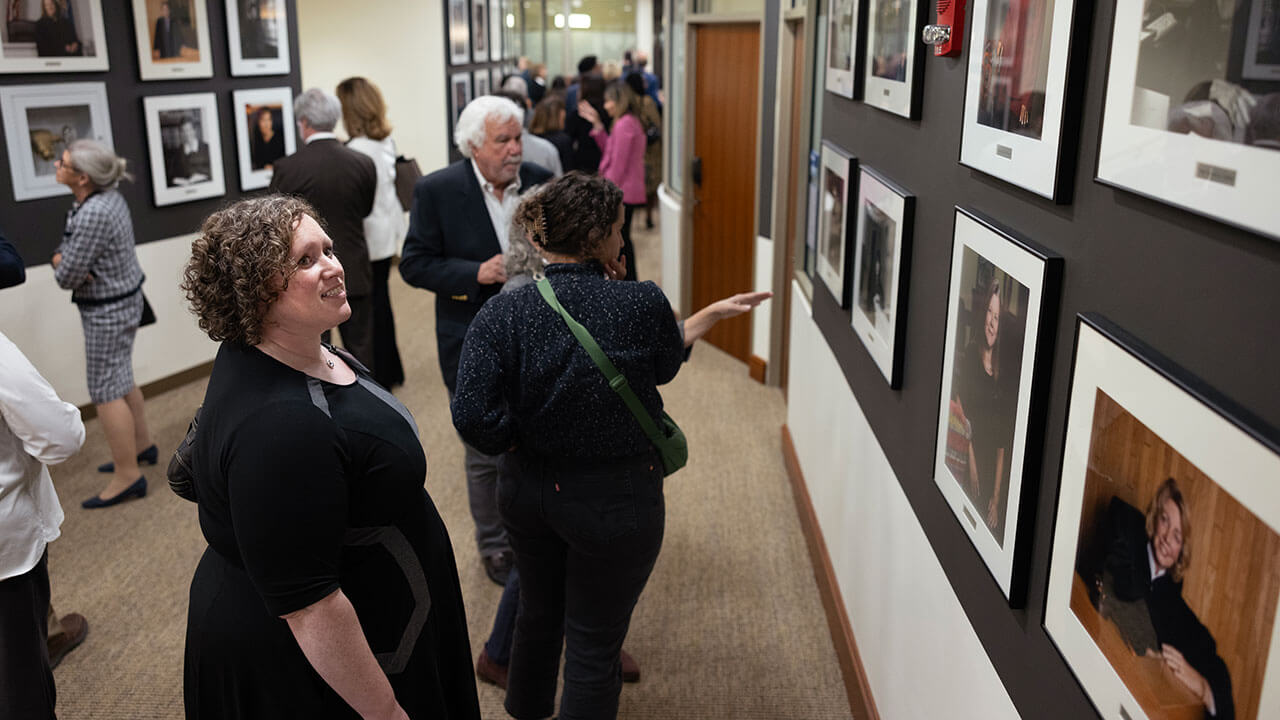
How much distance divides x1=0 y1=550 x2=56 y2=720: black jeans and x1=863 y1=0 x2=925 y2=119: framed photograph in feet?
7.86

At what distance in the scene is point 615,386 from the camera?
222 centimetres

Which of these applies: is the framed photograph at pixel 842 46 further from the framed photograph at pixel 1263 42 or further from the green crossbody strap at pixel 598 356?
the framed photograph at pixel 1263 42

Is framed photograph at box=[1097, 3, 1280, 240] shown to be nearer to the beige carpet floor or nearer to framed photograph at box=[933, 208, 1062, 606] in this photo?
framed photograph at box=[933, 208, 1062, 606]

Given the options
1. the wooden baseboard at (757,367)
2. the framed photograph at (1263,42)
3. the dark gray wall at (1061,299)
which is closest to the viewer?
the framed photograph at (1263,42)

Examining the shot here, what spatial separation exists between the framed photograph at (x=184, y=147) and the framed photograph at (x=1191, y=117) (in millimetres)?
5933

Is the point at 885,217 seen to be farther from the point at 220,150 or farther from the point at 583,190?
the point at 220,150

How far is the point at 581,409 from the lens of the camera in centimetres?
223

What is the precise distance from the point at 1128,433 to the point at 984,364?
1.93 feet

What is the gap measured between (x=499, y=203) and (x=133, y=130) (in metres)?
3.60

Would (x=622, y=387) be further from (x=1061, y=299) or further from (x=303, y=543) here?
(x=1061, y=299)

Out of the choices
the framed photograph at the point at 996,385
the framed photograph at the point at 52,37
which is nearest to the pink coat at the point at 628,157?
the framed photograph at the point at 52,37

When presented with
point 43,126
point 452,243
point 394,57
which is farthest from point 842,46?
point 394,57

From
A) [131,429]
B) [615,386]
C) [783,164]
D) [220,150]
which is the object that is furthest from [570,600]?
[220,150]

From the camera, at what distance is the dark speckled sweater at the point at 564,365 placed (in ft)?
7.23
